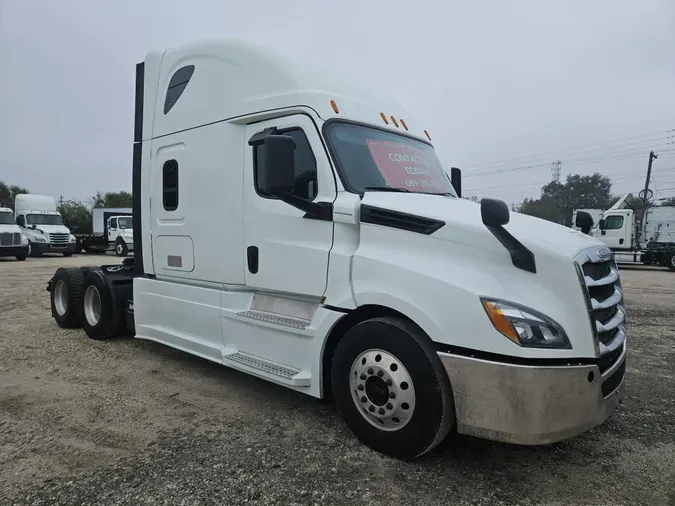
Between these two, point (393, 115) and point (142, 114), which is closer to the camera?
point (393, 115)

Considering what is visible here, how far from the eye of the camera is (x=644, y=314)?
922 cm

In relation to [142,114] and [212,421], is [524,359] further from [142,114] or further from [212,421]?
[142,114]

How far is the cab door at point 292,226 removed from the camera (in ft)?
12.4

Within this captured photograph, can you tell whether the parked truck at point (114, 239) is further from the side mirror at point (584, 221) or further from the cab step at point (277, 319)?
the side mirror at point (584, 221)

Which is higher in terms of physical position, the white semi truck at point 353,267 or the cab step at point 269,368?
the white semi truck at point 353,267

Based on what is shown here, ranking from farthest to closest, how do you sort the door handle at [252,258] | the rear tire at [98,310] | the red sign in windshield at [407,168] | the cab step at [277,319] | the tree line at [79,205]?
the tree line at [79,205] → the rear tire at [98,310] → the door handle at [252,258] → the red sign in windshield at [407,168] → the cab step at [277,319]

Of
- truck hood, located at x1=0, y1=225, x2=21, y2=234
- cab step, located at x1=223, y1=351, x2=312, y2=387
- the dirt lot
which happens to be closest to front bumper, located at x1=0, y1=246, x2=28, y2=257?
truck hood, located at x1=0, y1=225, x2=21, y2=234

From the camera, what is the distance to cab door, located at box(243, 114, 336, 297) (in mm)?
3766

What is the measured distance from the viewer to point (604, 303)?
10.3 ft

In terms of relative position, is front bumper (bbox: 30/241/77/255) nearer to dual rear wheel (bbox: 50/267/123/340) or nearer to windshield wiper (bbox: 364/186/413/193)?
dual rear wheel (bbox: 50/267/123/340)

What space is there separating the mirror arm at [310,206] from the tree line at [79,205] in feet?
120

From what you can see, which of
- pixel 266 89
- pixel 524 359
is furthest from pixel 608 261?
pixel 266 89

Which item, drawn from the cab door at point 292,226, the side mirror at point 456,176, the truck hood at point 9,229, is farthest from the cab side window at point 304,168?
the truck hood at point 9,229

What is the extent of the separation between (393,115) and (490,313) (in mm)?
2494
